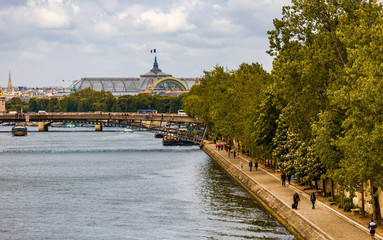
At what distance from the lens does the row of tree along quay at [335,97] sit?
126 feet

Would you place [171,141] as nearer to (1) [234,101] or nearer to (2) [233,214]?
(1) [234,101]

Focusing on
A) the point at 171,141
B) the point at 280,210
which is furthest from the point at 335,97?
the point at 171,141

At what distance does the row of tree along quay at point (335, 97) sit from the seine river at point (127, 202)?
5426 mm

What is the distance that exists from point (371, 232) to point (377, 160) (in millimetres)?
3998

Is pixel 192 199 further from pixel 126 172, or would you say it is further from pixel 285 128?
pixel 126 172

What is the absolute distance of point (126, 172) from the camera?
87625 millimetres

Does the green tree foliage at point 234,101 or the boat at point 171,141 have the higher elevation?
the green tree foliage at point 234,101

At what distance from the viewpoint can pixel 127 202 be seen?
61.7 meters

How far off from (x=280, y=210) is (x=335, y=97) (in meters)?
13.2

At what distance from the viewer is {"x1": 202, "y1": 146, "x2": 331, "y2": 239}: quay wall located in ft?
139

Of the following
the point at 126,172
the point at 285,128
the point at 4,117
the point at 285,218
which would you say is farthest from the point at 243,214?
the point at 4,117

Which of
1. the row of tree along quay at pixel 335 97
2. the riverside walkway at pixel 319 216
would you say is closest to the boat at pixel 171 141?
the row of tree along quay at pixel 335 97

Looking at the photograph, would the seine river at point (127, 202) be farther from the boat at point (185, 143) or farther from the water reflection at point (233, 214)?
the boat at point (185, 143)

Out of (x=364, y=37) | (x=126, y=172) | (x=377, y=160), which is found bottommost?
(x=126, y=172)
